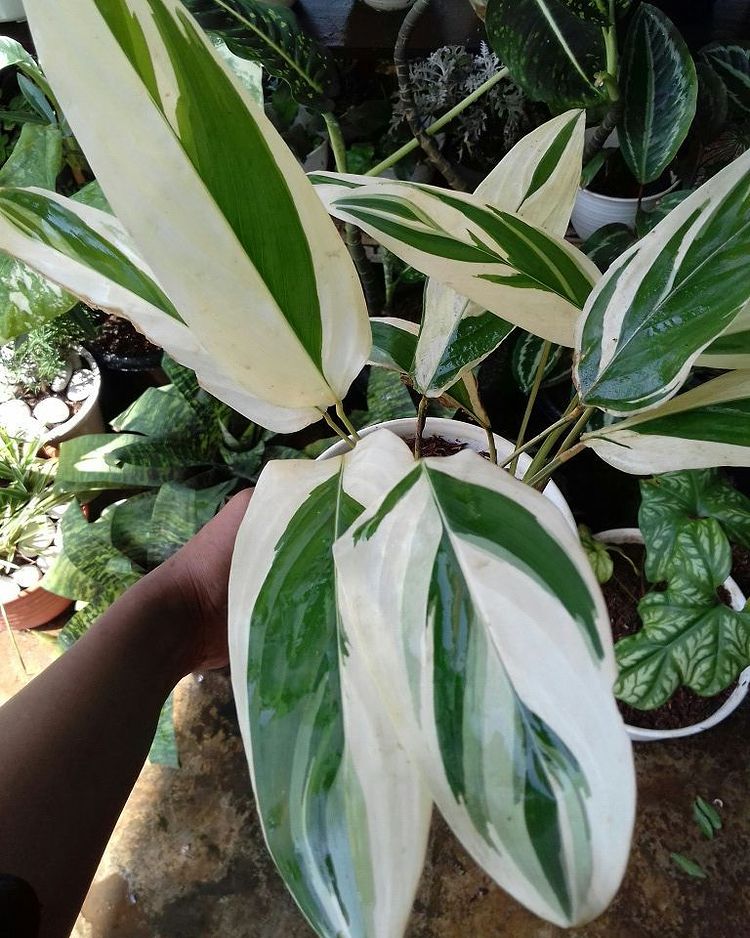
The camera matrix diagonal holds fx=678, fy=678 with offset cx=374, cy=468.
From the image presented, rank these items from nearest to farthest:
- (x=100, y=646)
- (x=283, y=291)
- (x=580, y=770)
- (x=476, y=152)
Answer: (x=580, y=770) < (x=283, y=291) < (x=100, y=646) < (x=476, y=152)

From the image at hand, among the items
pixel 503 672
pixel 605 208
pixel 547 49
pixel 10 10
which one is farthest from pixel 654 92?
pixel 10 10

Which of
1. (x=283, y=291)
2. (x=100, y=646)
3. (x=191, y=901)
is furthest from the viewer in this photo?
(x=191, y=901)

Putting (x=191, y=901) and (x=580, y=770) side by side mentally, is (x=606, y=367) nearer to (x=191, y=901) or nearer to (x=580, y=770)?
(x=580, y=770)

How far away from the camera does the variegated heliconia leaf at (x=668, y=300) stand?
0.46 m

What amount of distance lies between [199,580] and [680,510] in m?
0.56

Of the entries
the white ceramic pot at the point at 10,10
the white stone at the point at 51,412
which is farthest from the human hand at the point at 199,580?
the white ceramic pot at the point at 10,10

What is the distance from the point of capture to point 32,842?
52 cm

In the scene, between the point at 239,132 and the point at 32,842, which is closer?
the point at 239,132

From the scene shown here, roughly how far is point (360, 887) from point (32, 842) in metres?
0.30

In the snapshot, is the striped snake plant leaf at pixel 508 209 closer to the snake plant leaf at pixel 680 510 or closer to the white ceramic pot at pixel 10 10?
the snake plant leaf at pixel 680 510

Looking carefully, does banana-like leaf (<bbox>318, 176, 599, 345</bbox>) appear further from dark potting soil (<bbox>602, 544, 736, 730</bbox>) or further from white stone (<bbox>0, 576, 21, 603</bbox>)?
white stone (<bbox>0, 576, 21, 603</bbox>)

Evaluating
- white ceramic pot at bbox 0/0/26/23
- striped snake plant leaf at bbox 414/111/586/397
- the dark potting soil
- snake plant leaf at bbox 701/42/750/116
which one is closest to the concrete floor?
the dark potting soil

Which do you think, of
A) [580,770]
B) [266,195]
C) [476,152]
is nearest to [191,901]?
[580,770]

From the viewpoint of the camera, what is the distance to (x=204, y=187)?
41cm
